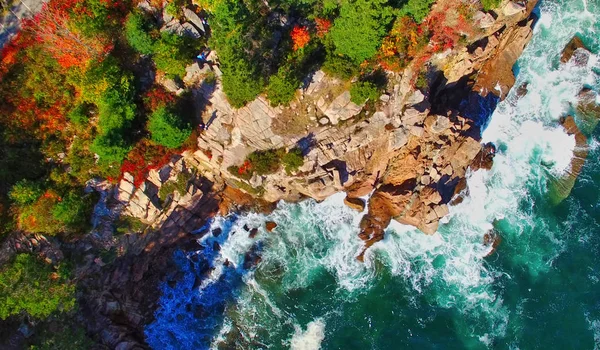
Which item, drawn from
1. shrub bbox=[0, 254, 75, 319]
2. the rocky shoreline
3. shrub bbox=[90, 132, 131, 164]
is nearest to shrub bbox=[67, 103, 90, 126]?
shrub bbox=[90, 132, 131, 164]

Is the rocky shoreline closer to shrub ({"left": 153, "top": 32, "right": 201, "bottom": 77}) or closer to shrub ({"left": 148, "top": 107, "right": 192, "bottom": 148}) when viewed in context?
shrub ({"left": 153, "top": 32, "right": 201, "bottom": 77})

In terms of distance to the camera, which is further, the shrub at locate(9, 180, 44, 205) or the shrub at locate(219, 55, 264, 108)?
the shrub at locate(9, 180, 44, 205)

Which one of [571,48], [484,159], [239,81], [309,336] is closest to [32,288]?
[239,81]

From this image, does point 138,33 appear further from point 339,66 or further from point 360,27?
point 360,27

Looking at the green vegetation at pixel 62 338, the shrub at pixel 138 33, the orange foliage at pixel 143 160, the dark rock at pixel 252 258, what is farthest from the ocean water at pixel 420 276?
the shrub at pixel 138 33

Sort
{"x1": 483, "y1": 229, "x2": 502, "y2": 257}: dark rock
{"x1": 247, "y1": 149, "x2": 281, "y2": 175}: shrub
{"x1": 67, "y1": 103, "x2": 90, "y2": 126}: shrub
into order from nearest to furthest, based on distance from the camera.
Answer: {"x1": 67, "y1": 103, "x2": 90, "y2": 126}: shrub, {"x1": 247, "y1": 149, "x2": 281, "y2": 175}: shrub, {"x1": 483, "y1": 229, "x2": 502, "y2": 257}: dark rock

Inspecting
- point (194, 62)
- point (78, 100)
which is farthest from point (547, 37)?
point (78, 100)
